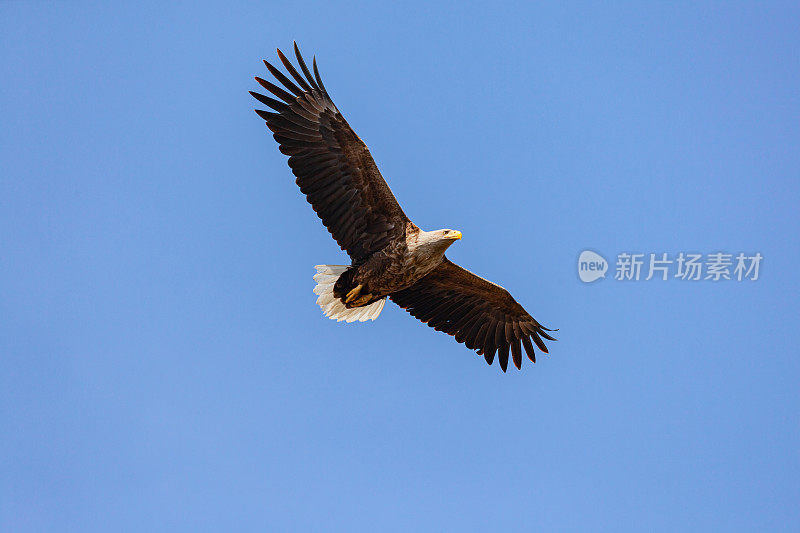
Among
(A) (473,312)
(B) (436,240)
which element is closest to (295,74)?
(B) (436,240)

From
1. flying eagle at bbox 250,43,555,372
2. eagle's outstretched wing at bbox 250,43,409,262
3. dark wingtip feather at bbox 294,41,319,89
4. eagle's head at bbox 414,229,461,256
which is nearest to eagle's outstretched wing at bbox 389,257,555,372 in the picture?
flying eagle at bbox 250,43,555,372

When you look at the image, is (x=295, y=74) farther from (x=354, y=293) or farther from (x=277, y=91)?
(x=354, y=293)

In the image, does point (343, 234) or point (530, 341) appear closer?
point (343, 234)

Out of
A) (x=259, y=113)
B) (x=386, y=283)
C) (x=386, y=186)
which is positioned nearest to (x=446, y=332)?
(x=386, y=283)

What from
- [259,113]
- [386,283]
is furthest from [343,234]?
[259,113]

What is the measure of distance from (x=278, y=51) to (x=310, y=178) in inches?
62.4

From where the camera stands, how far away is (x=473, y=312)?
631 inches

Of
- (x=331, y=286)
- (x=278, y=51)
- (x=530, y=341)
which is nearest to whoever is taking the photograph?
(x=278, y=51)

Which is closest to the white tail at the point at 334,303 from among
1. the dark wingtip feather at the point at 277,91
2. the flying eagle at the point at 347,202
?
the flying eagle at the point at 347,202

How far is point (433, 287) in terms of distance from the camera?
15.6 metres

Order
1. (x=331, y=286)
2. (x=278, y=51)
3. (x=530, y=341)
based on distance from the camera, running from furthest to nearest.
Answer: (x=530, y=341), (x=331, y=286), (x=278, y=51)

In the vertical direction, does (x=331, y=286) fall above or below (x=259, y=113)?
below

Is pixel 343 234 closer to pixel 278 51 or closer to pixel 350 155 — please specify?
pixel 350 155

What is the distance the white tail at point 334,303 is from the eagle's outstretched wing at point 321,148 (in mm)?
979
